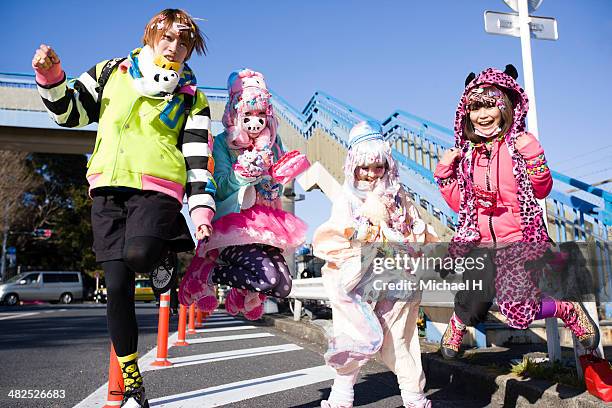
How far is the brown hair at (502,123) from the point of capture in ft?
9.24

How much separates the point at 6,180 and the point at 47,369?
26930mm

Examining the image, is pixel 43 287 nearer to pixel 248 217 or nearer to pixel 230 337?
pixel 230 337

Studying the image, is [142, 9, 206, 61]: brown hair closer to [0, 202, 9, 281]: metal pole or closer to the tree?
[0, 202, 9, 281]: metal pole

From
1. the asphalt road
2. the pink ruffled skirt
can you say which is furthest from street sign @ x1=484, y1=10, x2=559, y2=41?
the asphalt road

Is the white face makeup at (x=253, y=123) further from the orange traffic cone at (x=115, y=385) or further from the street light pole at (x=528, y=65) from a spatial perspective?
the street light pole at (x=528, y=65)

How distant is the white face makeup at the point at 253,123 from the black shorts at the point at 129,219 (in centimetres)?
91

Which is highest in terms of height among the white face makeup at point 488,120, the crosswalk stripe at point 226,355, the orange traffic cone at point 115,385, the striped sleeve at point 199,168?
the white face makeup at point 488,120

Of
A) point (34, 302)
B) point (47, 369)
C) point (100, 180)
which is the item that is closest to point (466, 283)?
point (100, 180)

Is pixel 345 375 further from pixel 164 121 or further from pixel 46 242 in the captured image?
pixel 46 242

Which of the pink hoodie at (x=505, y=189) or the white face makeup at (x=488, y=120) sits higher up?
the white face makeup at (x=488, y=120)

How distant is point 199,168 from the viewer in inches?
99.0

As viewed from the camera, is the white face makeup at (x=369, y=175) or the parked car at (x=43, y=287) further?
the parked car at (x=43, y=287)

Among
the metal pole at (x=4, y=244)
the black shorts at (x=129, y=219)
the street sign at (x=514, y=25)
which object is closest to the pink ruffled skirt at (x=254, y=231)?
the black shorts at (x=129, y=219)

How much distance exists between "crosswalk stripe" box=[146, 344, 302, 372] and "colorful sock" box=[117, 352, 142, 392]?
2.22 meters
